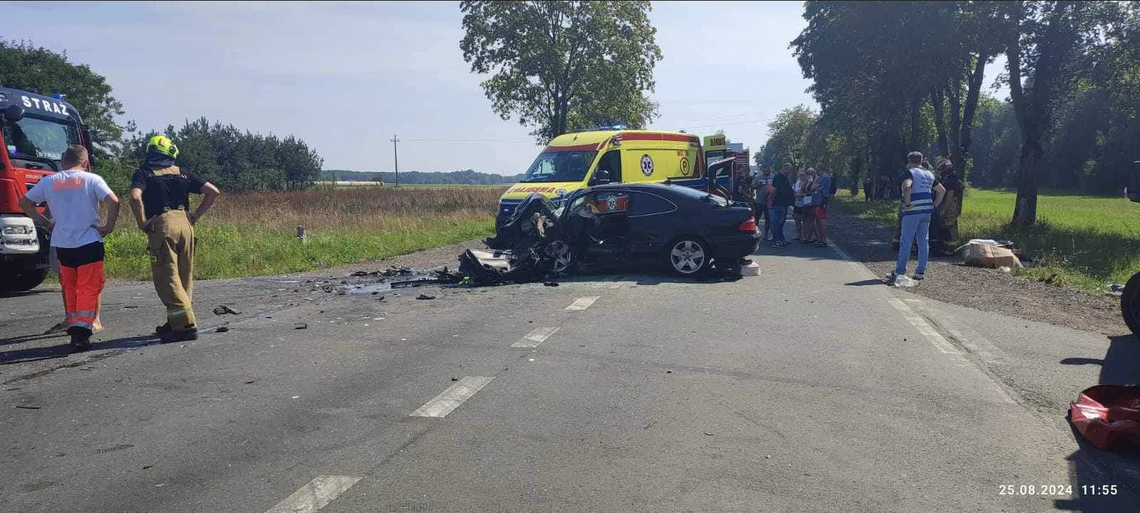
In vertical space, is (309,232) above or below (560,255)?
below

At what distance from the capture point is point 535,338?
7.60 metres

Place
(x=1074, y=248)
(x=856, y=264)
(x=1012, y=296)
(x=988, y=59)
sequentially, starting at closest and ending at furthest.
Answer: (x=1012, y=296) < (x=856, y=264) < (x=1074, y=248) < (x=988, y=59)

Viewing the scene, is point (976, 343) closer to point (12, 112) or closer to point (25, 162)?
point (25, 162)

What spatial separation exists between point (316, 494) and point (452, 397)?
1.75 metres

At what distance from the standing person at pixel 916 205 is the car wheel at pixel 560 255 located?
16.1 ft

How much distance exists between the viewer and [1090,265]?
47.6 ft

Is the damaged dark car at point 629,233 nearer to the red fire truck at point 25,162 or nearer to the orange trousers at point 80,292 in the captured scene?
the orange trousers at point 80,292

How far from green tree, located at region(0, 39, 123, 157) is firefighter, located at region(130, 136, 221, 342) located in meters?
46.2

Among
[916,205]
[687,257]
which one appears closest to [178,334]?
[687,257]

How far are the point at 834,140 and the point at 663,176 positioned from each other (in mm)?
41762

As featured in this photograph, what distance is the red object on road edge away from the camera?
15.0 ft

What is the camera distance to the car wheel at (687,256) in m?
12.0

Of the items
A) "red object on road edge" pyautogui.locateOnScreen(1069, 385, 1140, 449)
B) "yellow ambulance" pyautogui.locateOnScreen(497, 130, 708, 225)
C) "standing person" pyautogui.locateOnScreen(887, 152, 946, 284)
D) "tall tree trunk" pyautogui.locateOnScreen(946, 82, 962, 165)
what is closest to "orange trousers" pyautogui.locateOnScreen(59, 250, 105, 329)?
"red object on road edge" pyautogui.locateOnScreen(1069, 385, 1140, 449)

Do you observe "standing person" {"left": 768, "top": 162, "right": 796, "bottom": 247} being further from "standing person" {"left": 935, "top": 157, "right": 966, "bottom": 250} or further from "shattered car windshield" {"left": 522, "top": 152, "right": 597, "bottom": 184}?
"shattered car windshield" {"left": 522, "top": 152, "right": 597, "bottom": 184}
